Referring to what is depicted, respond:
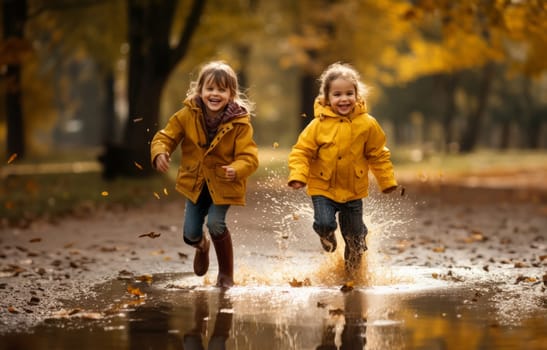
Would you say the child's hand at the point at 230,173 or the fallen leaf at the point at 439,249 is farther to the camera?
the fallen leaf at the point at 439,249

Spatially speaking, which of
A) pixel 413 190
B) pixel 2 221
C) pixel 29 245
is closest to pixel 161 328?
pixel 29 245

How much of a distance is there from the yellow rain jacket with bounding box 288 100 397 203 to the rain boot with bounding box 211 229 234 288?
2.49 ft

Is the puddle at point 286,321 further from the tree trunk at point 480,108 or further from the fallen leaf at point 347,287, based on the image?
the tree trunk at point 480,108

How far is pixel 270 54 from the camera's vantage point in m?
59.2

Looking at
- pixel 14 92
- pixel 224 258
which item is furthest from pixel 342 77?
pixel 14 92

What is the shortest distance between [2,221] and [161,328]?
9042mm

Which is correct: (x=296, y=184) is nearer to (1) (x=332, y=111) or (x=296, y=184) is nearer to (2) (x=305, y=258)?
(1) (x=332, y=111)

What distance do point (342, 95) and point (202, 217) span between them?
143cm

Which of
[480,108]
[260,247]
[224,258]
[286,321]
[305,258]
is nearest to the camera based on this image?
[286,321]

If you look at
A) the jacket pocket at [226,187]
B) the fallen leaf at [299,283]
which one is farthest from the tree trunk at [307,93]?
the jacket pocket at [226,187]

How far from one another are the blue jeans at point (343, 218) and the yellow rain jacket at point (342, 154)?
0.08m

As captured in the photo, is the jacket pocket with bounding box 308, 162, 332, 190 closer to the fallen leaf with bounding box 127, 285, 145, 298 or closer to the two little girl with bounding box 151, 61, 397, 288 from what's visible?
the two little girl with bounding box 151, 61, 397, 288

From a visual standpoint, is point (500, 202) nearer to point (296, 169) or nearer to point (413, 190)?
point (413, 190)

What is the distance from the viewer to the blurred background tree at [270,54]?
22.8 metres
